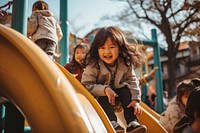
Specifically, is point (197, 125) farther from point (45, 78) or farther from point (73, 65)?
point (73, 65)

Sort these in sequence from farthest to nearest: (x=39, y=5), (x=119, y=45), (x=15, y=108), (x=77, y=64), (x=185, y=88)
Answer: (x=77, y=64), (x=185, y=88), (x=39, y=5), (x=119, y=45), (x=15, y=108)

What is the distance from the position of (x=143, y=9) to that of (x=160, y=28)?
760mm

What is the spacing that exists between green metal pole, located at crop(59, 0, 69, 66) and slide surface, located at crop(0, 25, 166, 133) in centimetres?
142

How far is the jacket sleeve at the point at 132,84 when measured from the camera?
131 cm

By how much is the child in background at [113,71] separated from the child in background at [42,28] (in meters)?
0.57

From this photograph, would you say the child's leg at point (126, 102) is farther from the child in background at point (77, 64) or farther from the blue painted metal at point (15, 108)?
the child in background at point (77, 64)

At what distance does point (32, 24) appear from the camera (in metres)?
1.85

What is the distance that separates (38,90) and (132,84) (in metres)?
0.74

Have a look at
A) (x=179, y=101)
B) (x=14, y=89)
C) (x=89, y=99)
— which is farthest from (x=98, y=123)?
(x=179, y=101)

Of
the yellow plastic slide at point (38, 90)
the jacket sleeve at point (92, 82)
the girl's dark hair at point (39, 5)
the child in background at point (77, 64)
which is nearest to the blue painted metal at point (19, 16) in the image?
the yellow plastic slide at point (38, 90)

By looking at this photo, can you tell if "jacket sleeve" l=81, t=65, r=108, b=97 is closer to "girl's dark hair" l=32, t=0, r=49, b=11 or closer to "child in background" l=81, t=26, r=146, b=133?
"child in background" l=81, t=26, r=146, b=133

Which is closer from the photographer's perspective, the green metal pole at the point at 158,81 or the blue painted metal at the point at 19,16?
the blue painted metal at the point at 19,16

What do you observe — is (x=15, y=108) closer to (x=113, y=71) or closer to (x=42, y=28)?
(x=113, y=71)

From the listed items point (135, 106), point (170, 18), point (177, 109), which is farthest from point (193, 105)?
point (170, 18)
